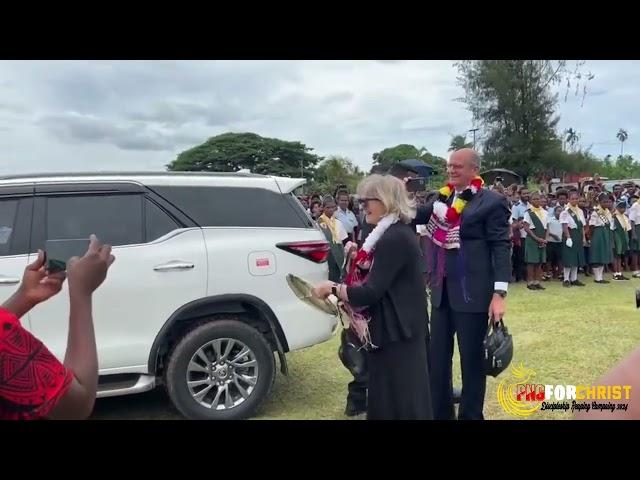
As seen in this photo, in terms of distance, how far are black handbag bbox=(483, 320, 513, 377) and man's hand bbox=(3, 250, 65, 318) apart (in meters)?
2.75

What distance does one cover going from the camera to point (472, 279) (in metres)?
3.82

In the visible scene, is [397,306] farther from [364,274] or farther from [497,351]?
[497,351]

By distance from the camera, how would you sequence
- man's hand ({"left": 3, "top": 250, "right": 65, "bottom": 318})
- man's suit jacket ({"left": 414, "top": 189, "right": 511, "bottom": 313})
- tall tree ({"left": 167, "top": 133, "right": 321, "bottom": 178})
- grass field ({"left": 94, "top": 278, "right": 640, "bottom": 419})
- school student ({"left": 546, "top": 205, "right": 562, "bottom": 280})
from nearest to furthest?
1. man's hand ({"left": 3, "top": 250, "right": 65, "bottom": 318})
2. man's suit jacket ({"left": 414, "top": 189, "right": 511, "bottom": 313})
3. grass field ({"left": 94, "top": 278, "right": 640, "bottom": 419})
4. tall tree ({"left": 167, "top": 133, "right": 321, "bottom": 178})
5. school student ({"left": 546, "top": 205, "right": 562, "bottom": 280})

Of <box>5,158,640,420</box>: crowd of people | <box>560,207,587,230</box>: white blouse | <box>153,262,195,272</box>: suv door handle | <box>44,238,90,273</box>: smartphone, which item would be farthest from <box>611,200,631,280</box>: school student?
Answer: <box>44,238,90,273</box>: smartphone

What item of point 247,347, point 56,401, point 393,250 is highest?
point 393,250

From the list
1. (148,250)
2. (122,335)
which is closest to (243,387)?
(122,335)

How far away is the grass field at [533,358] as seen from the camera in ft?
15.5

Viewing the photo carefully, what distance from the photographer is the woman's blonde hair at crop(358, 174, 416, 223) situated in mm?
3061

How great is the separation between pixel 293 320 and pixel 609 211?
940 cm

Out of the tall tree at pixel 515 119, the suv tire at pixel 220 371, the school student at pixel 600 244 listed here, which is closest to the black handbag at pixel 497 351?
the suv tire at pixel 220 371

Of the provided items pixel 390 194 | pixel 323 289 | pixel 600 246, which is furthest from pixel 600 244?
pixel 323 289

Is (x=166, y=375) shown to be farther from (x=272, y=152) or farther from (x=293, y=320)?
(x=272, y=152)

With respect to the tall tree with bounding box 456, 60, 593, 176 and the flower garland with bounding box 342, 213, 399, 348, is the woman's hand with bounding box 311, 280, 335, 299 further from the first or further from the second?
the tall tree with bounding box 456, 60, 593, 176

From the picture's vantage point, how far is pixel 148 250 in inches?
168
